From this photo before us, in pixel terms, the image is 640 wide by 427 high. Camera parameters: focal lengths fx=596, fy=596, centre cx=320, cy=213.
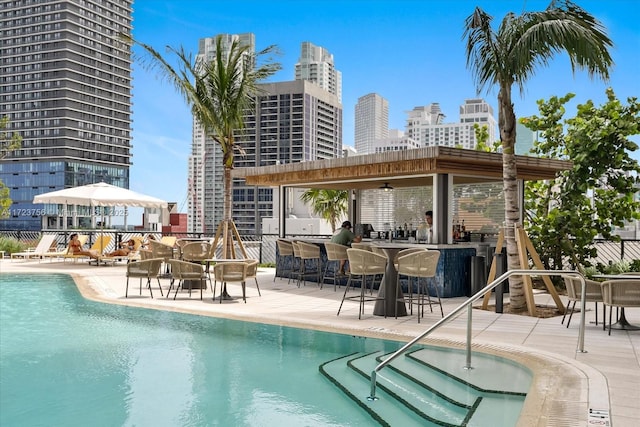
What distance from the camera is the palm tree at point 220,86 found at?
13.4 m

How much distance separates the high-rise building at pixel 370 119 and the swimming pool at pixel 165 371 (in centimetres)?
11298

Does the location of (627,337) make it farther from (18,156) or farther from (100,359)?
(18,156)

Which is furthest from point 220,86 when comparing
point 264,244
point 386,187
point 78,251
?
point 78,251

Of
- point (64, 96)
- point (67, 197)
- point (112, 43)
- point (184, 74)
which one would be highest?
point (112, 43)

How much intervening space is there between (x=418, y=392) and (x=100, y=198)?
1322 centimetres

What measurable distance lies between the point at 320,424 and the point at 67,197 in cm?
1426

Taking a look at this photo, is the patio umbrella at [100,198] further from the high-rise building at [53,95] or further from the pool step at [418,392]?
the high-rise building at [53,95]

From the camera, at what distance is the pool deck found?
165 inches

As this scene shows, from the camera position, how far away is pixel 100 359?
6.39 metres

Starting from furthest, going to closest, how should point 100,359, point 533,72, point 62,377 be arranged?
Result: point 533,72, point 100,359, point 62,377

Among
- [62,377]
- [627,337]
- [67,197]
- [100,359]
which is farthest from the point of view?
[67,197]

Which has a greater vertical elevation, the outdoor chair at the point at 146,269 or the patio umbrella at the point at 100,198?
the patio umbrella at the point at 100,198

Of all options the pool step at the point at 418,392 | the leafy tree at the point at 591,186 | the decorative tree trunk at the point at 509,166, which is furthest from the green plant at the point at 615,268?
the pool step at the point at 418,392

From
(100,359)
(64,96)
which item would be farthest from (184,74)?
(64,96)
